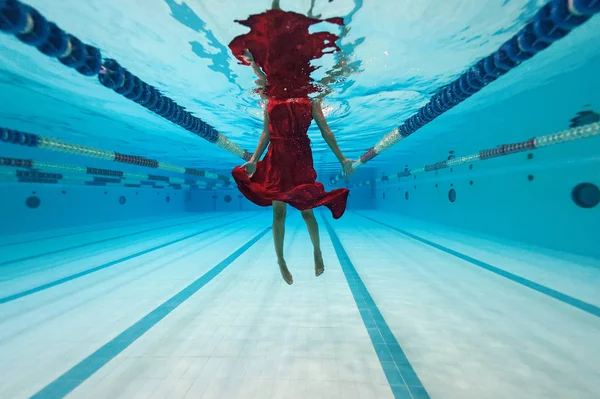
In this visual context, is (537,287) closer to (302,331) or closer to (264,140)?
(302,331)

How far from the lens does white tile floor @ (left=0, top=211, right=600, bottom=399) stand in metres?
1.94

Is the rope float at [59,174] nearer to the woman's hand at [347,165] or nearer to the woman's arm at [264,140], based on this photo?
the woman's arm at [264,140]

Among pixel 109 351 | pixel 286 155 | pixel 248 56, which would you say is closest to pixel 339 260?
pixel 286 155

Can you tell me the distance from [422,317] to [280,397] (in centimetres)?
187

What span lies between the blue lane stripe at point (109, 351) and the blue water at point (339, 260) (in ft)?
0.05

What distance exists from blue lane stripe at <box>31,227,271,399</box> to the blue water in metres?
0.02

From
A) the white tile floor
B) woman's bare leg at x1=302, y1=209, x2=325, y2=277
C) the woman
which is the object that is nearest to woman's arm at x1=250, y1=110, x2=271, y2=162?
the woman

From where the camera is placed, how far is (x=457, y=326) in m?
2.73

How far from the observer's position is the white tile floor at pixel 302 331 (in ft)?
6.37

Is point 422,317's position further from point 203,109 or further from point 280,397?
point 203,109

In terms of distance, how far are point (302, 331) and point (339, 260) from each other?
3.02 m

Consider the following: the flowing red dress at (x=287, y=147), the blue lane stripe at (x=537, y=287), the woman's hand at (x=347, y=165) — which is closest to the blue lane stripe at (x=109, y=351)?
the flowing red dress at (x=287, y=147)

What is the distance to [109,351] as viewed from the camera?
7.85 ft

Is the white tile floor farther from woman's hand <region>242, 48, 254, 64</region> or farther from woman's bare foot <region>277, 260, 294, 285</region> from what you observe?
woman's hand <region>242, 48, 254, 64</region>
